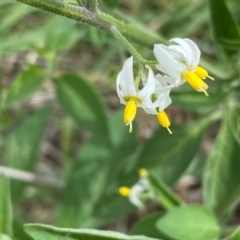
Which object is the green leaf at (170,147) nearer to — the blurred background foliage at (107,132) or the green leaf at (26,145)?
the blurred background foliage at (107,132)

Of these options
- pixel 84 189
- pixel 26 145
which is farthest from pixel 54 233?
pixel 26 145

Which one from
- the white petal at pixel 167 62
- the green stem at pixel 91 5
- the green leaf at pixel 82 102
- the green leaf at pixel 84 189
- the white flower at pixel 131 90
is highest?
the green stem at pixel 91 5

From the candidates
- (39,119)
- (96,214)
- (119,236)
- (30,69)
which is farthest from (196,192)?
(119,236)

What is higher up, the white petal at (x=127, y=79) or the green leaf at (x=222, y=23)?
the green leaf at (x=222, y=23)

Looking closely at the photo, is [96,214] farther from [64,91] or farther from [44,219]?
[44,219]

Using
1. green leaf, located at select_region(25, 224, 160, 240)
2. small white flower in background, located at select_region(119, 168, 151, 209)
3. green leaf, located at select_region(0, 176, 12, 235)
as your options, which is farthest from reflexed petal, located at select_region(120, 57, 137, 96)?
small white flower in background, located at select_region(119, 168, 151, 209)

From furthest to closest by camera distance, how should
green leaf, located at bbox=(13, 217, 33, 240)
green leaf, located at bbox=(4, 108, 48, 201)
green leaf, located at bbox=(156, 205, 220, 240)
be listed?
green leaf, located at bbox=(4, 108, 48, 201)
green leaf, located at bbox=(13, 217, 33, 240)
green leaf, located at bbox=(156, 205, 220, 240)

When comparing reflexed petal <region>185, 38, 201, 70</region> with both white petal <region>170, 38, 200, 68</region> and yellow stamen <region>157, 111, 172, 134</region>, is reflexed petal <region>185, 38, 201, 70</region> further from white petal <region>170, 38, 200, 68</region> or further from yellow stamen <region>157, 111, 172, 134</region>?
yellow stamen <region>157, 111, 172, 134</region>

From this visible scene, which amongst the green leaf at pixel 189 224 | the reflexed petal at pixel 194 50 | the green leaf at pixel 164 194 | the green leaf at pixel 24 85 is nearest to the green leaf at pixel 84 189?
the green leaf at pixel 24 85
